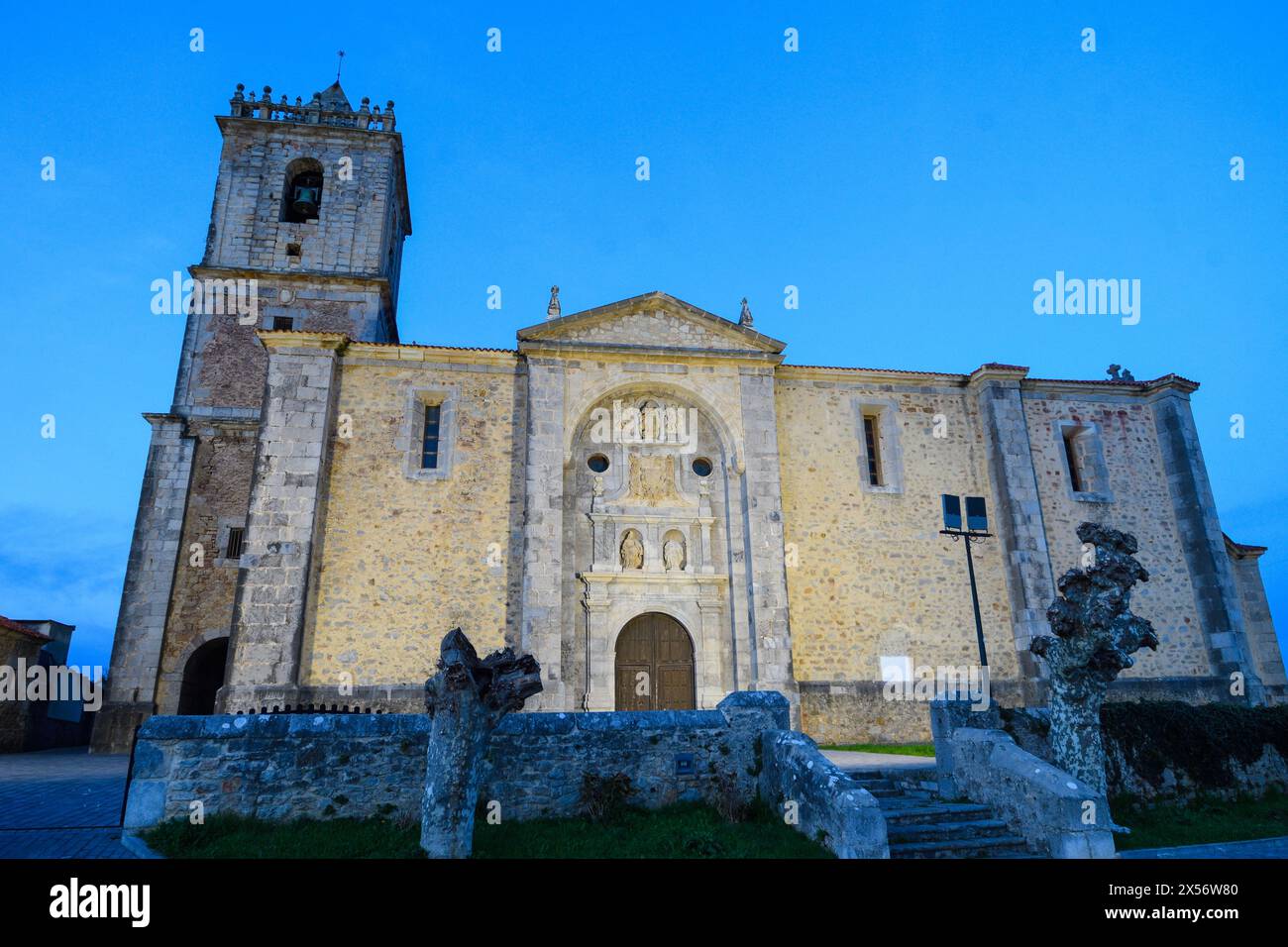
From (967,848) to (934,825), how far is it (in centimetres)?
48

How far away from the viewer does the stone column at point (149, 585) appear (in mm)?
16938

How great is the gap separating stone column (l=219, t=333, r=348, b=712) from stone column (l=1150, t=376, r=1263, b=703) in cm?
2077

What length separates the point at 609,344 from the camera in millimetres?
17891

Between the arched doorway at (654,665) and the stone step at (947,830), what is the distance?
7858 mm

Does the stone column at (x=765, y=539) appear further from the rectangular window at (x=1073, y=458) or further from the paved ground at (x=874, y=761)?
the rectangular window at (x=1073, y=458)

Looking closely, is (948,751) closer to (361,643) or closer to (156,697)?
(361,643)

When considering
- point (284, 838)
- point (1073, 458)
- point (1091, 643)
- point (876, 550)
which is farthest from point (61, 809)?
point (1073, 458)

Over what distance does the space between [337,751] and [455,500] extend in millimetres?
Answer: 8648

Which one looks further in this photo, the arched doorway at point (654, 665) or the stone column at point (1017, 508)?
the stone column at point (1017, 508)

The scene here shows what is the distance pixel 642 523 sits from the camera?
17219 mm

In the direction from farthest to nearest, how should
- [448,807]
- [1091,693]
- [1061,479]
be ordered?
1. [1061,479]
2. [1091,693]
3. [448,807]

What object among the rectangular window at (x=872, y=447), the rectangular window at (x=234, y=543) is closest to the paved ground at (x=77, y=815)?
the rectangular window at (x=234, y=543)

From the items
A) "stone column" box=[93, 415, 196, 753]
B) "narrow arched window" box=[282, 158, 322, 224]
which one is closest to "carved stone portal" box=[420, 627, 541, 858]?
"stone column" box=[93, 415, 196, 753]

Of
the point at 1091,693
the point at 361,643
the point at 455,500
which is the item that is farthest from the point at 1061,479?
the point at 361,643
